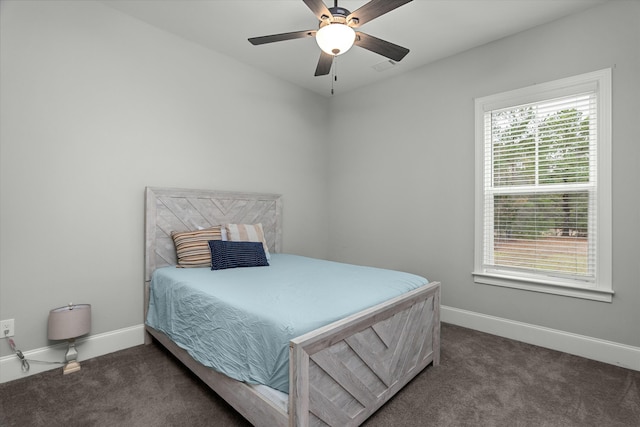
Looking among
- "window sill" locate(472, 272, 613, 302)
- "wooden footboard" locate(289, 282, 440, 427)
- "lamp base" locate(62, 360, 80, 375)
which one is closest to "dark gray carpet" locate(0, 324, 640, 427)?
"lamp base" locate(62, 360, 80, 375)

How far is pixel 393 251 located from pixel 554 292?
1.56 meters

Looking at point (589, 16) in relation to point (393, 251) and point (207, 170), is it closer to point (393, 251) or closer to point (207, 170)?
point (393, 251)

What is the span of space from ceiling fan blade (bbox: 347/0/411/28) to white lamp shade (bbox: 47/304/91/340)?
8.96ft

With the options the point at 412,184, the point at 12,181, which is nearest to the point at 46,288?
the point at 12,181

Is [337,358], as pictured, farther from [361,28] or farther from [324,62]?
[361,28]

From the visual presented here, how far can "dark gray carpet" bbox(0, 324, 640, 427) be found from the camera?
170cm

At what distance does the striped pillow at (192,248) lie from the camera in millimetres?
2645

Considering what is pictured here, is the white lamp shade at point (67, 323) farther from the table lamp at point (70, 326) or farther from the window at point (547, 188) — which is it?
the window at point (547, 188)

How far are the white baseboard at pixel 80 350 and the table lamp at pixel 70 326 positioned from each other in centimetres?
8

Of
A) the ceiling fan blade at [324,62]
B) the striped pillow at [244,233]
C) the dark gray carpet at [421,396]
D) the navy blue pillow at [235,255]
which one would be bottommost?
the dark gray carpet at [421,396]

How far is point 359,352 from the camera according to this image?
1.57 m

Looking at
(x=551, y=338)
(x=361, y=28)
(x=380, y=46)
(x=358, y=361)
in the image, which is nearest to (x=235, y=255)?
(x=358, y=361)

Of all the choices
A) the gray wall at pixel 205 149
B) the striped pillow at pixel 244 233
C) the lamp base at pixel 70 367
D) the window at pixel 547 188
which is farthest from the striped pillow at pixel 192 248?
the window at pixel 547 188

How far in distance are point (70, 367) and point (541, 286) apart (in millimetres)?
3755
